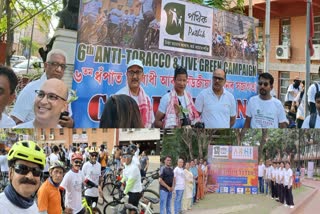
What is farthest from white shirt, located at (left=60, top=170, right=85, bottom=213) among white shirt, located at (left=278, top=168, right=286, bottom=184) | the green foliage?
white shirt, located at (left=278, top=168, right=286, bottom=184)

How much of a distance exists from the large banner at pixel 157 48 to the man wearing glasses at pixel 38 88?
121mm

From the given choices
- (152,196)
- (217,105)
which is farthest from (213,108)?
(152,196)

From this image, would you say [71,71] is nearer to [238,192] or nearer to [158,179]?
[158,179]

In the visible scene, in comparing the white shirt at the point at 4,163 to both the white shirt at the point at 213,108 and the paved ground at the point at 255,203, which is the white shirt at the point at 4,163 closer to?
the paved ground at the point at 255,203

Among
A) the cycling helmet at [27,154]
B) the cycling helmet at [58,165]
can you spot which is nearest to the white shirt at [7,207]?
the cycling helmet at [27,154]

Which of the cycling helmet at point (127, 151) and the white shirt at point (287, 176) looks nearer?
the cycling helmet at point (127, 151)

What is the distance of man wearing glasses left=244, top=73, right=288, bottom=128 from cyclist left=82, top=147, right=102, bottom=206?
1.62 m

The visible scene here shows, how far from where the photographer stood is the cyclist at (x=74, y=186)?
7.97 ft

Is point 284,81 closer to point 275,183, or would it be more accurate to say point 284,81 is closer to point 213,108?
point 213,108

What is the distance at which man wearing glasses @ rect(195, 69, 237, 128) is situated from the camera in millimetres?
3619

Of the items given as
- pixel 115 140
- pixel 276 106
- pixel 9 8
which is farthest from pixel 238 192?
pixel 9 8

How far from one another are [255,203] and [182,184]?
0.51m

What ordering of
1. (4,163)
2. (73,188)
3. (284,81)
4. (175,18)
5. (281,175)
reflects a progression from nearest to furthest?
(4,163), (73,188), (281,175), (175,18), (284,81)

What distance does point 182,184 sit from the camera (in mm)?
2814
